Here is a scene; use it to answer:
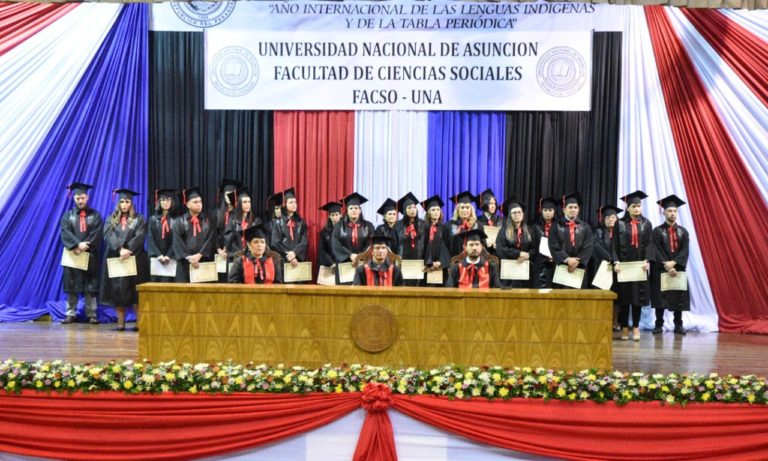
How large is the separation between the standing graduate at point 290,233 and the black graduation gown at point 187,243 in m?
0.66

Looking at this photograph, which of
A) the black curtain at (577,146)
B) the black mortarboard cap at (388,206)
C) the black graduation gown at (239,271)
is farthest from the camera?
the black curtain at (577,146)

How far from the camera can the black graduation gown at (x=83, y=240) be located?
306 inches

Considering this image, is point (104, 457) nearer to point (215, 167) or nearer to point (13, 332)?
point (13, 332)

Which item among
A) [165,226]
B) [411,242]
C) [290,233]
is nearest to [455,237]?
[411,242]

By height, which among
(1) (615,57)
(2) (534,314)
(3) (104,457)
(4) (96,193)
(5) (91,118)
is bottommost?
(3) (104,457)

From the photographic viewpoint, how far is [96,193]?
8.59 m

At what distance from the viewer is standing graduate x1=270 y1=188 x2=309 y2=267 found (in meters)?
7.76

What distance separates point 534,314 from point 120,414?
2575mm

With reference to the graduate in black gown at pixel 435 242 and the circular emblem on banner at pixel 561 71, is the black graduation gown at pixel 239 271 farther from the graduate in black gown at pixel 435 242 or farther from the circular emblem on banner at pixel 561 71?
the circular emblem on banner at pixel 561 71

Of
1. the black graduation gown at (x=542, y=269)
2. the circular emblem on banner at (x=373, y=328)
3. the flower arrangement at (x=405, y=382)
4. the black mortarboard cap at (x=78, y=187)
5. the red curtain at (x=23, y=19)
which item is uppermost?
the red curtain at (x=23, y=19)

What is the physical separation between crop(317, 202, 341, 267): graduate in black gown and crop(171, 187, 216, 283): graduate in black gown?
1.15 m

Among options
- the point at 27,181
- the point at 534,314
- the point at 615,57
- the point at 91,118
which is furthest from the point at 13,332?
the point at 615,57

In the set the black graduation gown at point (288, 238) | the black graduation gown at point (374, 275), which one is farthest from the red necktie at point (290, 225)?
the black graduation gown at point (374, 275)

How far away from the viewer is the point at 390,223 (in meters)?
7.70
